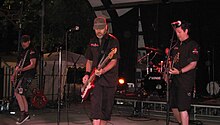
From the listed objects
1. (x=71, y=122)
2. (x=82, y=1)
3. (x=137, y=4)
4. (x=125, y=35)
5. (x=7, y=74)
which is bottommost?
(x=71, y=122)

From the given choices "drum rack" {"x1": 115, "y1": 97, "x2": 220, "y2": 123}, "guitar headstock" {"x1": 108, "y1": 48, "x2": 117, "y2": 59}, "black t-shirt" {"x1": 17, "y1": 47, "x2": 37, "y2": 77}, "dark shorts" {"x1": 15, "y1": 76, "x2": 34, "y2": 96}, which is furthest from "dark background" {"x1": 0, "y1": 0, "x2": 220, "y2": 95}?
"guitar headstock" {"x1": 108, "y1": 48, "x2": 117, "y2": 59}

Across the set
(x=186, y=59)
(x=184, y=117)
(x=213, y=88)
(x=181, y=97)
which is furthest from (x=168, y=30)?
(x=184, y=117)

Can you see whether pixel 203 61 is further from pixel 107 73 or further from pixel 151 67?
pixel 107 73

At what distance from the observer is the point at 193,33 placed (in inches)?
465

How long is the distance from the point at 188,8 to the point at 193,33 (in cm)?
98

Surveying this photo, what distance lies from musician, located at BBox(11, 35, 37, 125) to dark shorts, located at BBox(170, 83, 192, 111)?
3.61 meters

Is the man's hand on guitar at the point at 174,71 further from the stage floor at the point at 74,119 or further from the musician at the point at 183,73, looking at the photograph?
the stage floor at the point at 74,119

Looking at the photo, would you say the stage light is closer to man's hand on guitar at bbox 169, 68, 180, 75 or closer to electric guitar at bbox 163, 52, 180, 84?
electric guitar at bbox 163, 52, 180, 84

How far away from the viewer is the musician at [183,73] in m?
5.10

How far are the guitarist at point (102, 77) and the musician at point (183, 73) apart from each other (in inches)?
41.0

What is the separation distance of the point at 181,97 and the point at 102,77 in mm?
1338

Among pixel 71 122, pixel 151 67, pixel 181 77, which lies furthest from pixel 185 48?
pixel 151 67

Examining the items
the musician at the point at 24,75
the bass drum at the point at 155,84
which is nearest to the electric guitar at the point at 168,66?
the musician at the point at 24,75

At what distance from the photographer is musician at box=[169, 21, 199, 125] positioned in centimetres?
510
